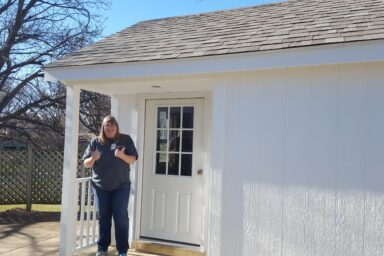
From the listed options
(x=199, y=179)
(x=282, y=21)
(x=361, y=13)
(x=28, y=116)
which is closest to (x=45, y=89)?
(x=28, y=116)

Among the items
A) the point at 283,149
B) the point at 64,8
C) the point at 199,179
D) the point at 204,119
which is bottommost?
the point at 199,179

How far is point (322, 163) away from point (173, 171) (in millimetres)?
2200

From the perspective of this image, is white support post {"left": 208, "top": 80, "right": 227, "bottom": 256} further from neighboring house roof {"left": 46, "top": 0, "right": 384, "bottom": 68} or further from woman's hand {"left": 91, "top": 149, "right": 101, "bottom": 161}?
woman's hand {"left": 91, "top": 149, "right": 101, "bottom": 161}

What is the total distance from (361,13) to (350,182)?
1861 millimetres

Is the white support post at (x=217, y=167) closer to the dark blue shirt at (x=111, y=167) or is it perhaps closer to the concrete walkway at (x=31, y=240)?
the dark blue shirt at (x=111, y=167)

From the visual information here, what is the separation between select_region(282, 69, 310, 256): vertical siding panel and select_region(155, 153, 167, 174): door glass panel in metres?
2.01

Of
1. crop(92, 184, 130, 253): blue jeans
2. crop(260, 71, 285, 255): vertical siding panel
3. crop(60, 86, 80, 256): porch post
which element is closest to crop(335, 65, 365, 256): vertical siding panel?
crop(260, 71, 285, 255): vertical siding panel

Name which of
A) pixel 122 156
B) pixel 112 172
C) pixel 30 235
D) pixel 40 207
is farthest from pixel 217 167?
pixel 40 207

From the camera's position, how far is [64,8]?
10.8 m

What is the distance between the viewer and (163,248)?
525 centimetres

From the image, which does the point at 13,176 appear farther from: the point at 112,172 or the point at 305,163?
the point at 305,163

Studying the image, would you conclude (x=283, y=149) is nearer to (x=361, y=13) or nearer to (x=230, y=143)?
(x=230, y=143)

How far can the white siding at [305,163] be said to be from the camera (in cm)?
364

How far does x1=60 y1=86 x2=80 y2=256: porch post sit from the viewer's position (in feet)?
16.3
